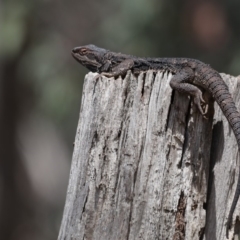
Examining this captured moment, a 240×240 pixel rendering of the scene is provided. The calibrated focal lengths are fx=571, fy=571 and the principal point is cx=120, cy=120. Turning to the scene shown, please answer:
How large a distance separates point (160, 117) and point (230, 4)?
653 cm

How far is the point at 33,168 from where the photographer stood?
15.2 meters

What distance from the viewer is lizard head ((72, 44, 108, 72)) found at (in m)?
6.19

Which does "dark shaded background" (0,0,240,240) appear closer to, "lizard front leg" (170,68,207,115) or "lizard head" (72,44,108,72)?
"lizard head" (72,44,108,72)

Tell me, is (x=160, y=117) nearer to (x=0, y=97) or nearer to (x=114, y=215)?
(x=114, y=215)

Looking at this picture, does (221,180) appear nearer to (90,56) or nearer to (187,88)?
(187,88)

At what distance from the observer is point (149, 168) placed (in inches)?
161

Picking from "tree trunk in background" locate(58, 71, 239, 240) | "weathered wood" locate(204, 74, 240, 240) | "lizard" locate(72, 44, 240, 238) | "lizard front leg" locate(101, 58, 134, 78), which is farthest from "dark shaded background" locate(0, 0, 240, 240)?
"tree trunk in background" locate(58, 71, 239, 240)

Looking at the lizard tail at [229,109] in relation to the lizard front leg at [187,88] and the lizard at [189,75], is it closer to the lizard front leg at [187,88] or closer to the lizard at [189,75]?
the lizard at [189,75]

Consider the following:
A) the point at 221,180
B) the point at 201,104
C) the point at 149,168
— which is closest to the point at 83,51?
the point at 201,104

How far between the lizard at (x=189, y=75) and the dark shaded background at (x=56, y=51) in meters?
3.95

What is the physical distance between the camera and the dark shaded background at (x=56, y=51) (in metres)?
10.0

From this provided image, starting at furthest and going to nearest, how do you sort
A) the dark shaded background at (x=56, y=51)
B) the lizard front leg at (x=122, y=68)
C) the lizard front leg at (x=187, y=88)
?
the dark shaded background at (x=56, y=51)
the lizard front leg at (x=122, y=68)
the lizard front leg at (x=187, y=88)

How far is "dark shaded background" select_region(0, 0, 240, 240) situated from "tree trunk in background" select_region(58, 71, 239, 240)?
5.40m

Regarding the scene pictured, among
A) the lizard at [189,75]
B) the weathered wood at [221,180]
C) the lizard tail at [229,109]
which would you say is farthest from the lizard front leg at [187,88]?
the weathered wood at [221,180]
